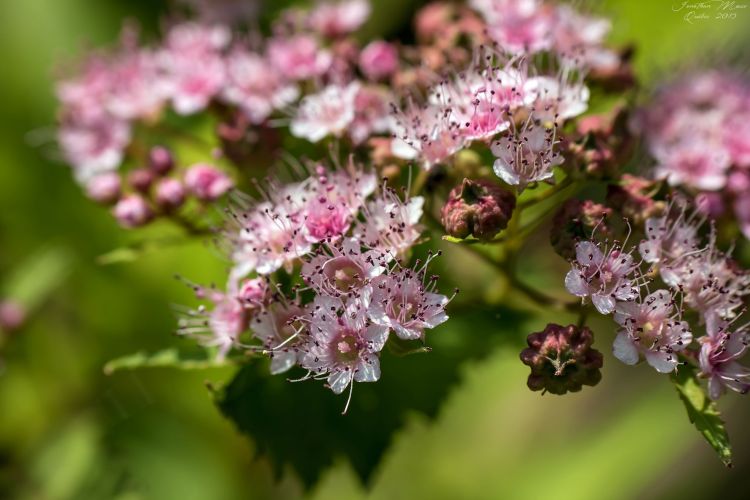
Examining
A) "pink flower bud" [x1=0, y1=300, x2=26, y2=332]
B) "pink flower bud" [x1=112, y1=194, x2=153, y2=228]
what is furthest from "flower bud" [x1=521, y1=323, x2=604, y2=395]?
"pink flower bud" [x1=0, y1=300, x2=26, y2=332]

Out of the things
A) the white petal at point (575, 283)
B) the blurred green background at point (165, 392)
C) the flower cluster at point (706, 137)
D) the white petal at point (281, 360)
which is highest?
the white petal at point (575, 283)

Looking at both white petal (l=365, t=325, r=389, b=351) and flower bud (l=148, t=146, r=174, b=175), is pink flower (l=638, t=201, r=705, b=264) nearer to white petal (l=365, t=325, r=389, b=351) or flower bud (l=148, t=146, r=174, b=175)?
white petal (l=365, t=325, r=389, b=351)

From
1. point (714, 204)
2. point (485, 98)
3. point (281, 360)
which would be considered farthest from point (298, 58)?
point (714, 204)

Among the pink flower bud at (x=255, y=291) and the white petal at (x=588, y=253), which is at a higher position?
the pink flower bud at (x=255, y=291)

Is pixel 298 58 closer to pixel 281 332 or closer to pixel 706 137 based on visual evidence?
pixel 281 332

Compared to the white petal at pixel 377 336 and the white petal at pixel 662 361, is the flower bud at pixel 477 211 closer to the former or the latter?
the white petal at pixel 377 336

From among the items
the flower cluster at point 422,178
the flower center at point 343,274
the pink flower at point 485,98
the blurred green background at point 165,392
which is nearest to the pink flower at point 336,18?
the flower cluster at point 422,178

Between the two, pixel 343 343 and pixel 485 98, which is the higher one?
pixel 485 98
